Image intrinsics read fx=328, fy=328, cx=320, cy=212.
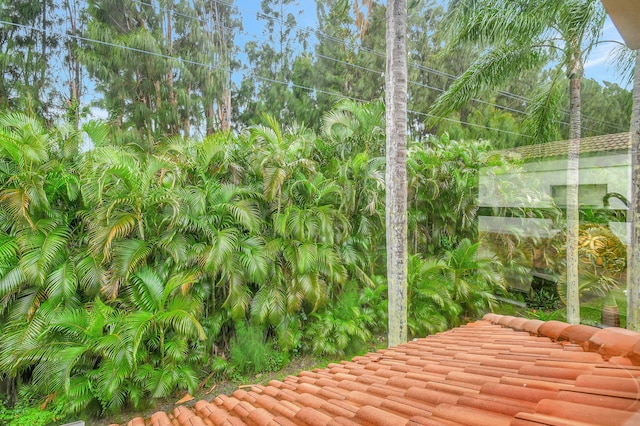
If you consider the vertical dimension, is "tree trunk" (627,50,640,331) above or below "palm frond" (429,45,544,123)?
below

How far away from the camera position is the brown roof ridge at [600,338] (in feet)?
4.66

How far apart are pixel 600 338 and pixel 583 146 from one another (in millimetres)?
4555

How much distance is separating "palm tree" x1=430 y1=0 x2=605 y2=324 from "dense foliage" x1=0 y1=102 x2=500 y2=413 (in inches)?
65.3

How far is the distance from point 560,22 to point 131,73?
343 inches

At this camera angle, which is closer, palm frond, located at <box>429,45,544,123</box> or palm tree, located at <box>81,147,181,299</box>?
palm tree, located at <box>81,147,181,299</box>

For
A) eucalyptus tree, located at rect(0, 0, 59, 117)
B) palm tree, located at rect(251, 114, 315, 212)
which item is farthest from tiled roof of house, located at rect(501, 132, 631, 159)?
eucalyptus tree, located at rect(0, 0, 59, 117)

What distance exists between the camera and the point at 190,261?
494cm

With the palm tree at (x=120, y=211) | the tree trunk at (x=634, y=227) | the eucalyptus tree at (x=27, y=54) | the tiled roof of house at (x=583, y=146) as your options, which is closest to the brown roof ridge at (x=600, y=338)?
the tree trunk at (x=634, y=227)

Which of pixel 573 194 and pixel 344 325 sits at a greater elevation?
pixel 573 194

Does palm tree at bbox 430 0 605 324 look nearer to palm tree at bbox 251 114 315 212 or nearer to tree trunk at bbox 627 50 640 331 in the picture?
tree trunk at bbox 627 50 640 331

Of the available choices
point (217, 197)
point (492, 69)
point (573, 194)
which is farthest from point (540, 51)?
point (217, 197)

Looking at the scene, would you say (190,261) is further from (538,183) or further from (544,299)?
(544,299)

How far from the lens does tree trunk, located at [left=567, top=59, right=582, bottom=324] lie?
517 centimetres

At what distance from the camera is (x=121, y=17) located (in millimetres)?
7812
